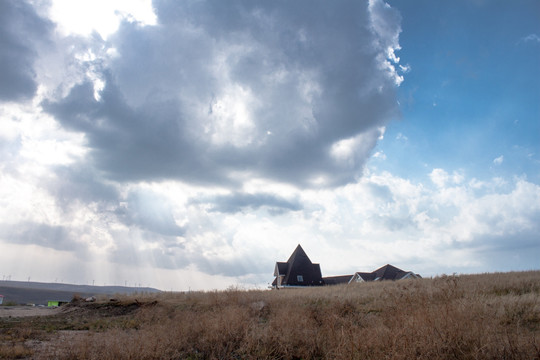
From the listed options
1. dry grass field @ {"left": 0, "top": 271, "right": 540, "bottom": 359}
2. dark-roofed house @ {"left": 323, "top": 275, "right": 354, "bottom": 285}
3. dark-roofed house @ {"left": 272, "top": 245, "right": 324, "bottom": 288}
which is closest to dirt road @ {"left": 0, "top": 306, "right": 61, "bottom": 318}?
dry grass field @ {"left": 0, "top": 271, "right": 540, "bottom": 359}

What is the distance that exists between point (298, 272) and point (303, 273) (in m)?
0.79

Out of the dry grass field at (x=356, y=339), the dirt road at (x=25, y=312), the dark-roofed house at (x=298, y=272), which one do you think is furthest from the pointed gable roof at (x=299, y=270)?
the dry grass field at (x=356, y=339)

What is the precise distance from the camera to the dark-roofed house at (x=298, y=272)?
4247cm

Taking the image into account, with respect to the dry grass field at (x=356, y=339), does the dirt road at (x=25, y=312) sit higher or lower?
lower

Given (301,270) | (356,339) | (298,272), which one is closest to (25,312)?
(356,339)

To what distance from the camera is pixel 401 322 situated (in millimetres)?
6688

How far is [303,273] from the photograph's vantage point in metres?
43.5

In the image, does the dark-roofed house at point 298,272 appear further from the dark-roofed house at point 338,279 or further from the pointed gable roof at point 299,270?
the dark-roofed house at point 338,279

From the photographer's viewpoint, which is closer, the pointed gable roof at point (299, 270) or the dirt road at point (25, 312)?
the dirt road at point (25, 312)

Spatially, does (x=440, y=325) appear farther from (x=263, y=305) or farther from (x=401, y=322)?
(x=263, y=305)

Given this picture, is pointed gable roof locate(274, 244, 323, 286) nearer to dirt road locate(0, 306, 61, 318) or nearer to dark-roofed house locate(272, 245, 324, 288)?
dark-roofed house locate(272, 245, 324, 288)

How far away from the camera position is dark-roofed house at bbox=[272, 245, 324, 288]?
4247cm

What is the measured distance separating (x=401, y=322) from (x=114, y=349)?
222 inches

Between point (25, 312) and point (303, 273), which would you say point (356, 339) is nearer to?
point (25, 312)
